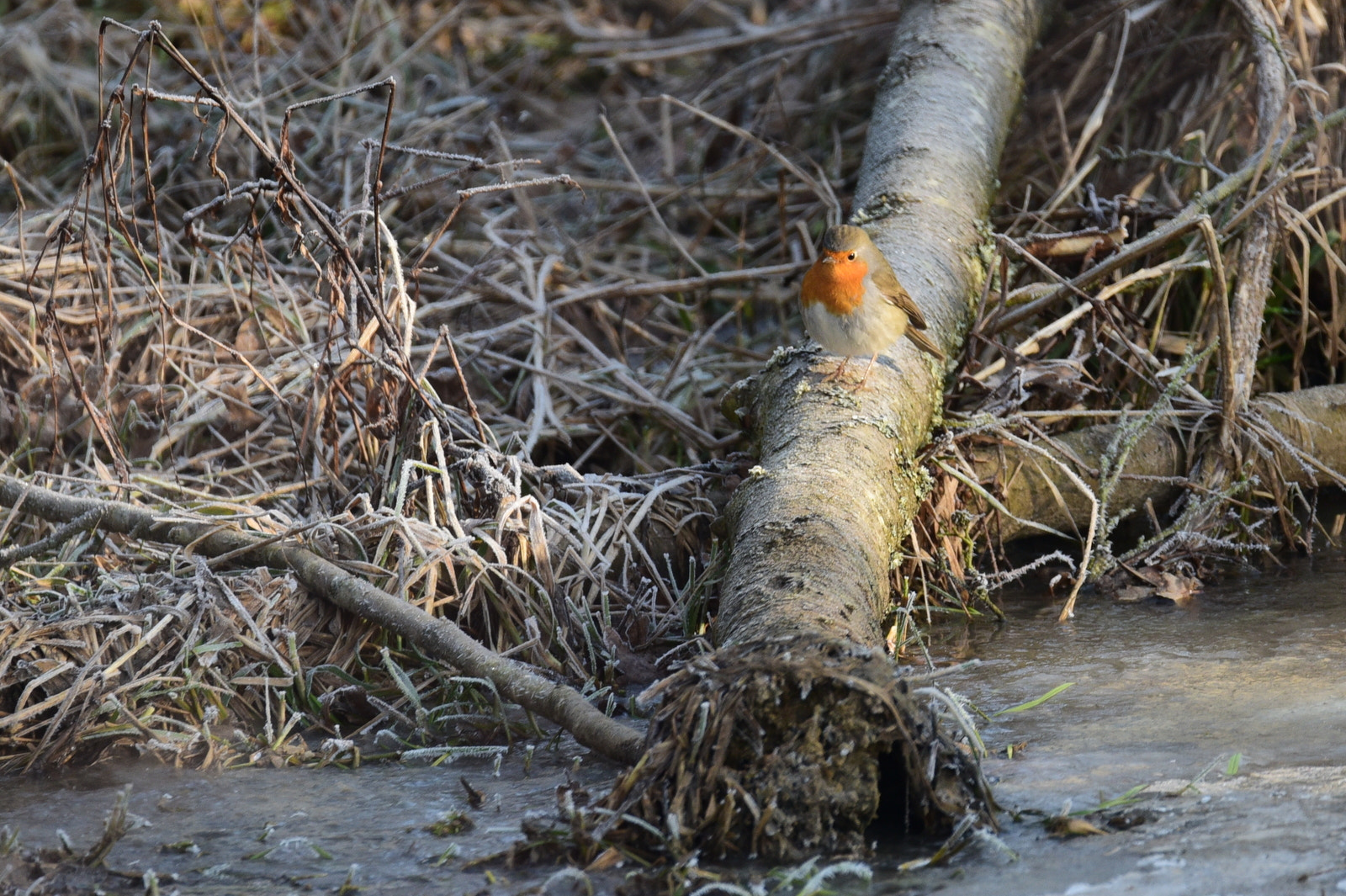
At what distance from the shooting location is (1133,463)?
12.3ft

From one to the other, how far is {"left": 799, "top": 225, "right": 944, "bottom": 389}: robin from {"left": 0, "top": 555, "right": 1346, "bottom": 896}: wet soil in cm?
94

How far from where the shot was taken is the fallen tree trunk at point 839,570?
1.94 m

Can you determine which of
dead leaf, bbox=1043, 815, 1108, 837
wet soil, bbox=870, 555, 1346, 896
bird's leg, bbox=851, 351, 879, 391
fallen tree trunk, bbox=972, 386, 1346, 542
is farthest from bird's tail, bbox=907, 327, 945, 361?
dead leaf, bbox=1043, 815, 1108, 837

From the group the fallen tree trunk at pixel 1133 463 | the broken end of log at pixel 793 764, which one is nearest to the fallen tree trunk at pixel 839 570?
the broken end of log at pixel 793 764

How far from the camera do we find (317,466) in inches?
139

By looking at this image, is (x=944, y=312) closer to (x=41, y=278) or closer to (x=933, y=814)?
(x=933, y=814)

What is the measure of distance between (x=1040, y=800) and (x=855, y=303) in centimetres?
153

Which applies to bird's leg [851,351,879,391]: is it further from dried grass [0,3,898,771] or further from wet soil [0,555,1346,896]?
wet soil [0,555,1346,896]

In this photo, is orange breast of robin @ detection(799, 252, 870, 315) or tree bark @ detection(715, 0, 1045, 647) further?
orange breast of robin @ detection(799, 252, 870, 315)

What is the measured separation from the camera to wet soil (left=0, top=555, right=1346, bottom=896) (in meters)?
1.84

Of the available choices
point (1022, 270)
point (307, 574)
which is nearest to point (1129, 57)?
point (1022, 270)

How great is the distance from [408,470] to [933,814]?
1.66 m

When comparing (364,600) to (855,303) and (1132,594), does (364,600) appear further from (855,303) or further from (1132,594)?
(1132,594)

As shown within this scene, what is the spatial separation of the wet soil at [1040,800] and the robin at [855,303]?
94cm
